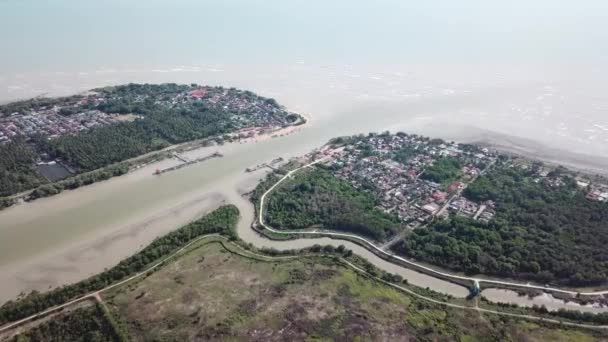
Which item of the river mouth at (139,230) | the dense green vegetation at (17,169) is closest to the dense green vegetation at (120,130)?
the dense green vegetation at (17,169)

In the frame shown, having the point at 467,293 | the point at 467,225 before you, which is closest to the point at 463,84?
the point at 467,225

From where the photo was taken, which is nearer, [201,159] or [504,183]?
[504,183]

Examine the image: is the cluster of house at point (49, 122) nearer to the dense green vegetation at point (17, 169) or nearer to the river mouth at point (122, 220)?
the dense green vegetation at point (17, 169)

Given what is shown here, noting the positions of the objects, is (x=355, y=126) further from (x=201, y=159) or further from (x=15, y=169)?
(x=15, y=169)

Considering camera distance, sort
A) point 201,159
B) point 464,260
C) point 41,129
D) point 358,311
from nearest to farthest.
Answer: point 358,311 → point 464,260 → point 201,159 → point 41,129

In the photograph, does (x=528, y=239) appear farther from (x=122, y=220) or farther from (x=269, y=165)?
(x=122, y=220)

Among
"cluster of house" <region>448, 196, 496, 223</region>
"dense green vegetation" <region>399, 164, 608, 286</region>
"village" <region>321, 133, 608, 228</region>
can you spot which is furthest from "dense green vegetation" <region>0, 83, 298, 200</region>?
"dense green vegetation" <region>399, 164, 608, 286</region>

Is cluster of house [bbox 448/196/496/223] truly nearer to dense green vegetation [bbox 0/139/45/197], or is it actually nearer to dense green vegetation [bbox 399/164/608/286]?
dense green vegetation [bbox 399/164/608/286]
